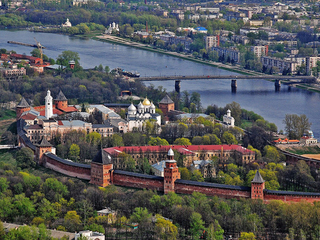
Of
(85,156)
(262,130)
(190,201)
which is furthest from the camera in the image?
(262,130)

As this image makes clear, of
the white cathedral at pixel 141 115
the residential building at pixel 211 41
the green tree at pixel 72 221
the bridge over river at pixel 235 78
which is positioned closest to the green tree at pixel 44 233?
the green tree at pixel 72 221

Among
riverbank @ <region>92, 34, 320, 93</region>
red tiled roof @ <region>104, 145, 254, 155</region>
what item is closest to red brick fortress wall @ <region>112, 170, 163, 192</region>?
red tiled roof @ <region>104, 145, 254, 155</region>

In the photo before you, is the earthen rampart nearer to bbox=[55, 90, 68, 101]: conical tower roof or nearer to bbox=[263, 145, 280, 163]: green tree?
bbox=[263, 145, 280, 163]: green tree

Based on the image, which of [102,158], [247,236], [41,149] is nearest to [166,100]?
[41,149]

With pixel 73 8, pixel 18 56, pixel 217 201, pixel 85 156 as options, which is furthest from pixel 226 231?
pixel 73 8

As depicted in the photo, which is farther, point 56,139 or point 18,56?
point 18,56

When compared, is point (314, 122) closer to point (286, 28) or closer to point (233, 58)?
point (233, 58)
